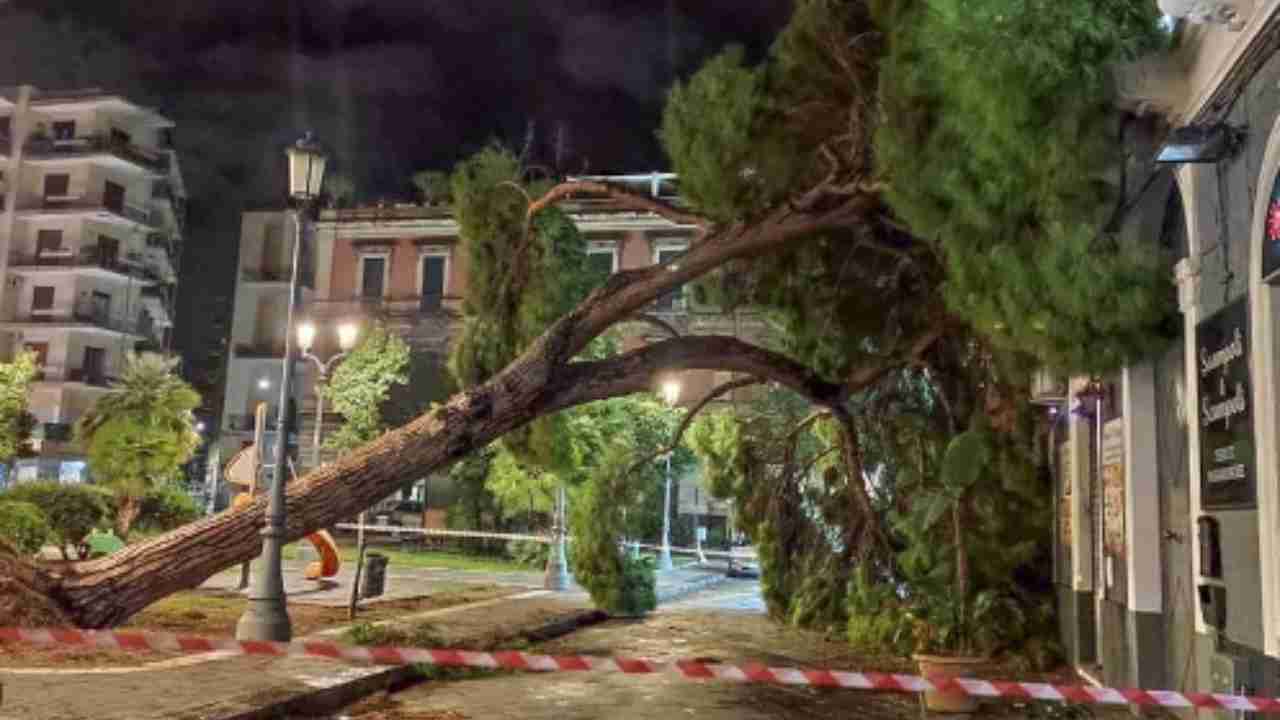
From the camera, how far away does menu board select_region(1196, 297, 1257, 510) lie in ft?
21.8

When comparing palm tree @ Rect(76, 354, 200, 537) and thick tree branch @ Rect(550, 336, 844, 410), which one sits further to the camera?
palm tree @ Rect(76, 354, 200, 537)

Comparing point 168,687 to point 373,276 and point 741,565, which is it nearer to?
point 741,565

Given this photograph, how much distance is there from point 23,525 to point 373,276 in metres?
29.0

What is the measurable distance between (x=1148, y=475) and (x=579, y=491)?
10085 millimetres

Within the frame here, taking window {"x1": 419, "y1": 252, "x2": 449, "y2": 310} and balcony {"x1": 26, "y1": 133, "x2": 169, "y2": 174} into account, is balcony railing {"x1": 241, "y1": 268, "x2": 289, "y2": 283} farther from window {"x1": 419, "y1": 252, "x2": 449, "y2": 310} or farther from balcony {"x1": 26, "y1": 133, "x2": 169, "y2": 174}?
window {"x1": 419, "y1": 252, "x2": 449, "y2": 310}

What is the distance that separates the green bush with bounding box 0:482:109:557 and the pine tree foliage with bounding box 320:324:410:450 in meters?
13.9

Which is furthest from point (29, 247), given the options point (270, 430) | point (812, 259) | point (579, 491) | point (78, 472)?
point (812, 259)

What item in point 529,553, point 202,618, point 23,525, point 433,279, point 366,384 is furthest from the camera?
point 433,279

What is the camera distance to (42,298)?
177 feet

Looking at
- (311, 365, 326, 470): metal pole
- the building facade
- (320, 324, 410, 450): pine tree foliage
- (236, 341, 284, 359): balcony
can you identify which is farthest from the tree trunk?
(236, 341, 284, 359): balcony

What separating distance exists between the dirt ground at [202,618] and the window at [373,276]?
26.0 meters

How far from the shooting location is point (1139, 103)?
8.09m

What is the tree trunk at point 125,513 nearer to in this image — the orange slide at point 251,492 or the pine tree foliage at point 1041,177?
the orange slide at point 251,492

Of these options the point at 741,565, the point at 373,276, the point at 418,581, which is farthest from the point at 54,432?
the point at 418,581
